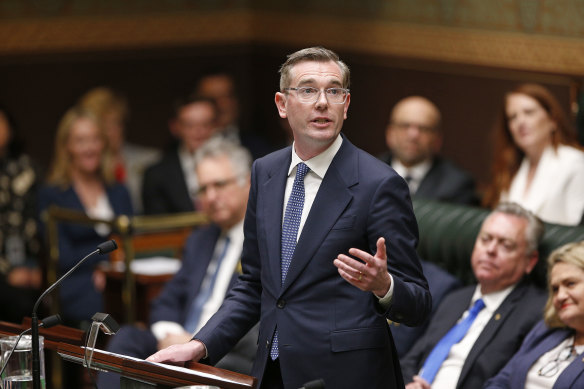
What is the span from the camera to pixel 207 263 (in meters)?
4.93

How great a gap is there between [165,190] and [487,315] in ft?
11.0

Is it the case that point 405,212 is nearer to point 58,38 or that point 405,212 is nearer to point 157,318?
point 157,318

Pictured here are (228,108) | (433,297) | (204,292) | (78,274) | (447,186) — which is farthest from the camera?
(228,108)

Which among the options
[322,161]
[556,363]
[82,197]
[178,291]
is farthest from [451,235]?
[82,197]

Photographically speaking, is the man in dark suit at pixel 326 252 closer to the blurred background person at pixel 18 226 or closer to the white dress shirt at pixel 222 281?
the white dress shirt at pixel 222 281

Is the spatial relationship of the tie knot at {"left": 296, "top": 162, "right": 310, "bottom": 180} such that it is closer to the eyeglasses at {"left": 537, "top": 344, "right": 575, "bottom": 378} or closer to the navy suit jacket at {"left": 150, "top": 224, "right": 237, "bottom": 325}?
the eyeglasses at {"left": 537, "top": 344, "right": 575, "bottom": 378}

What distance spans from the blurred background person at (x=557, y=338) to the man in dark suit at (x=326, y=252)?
1029 millimetres

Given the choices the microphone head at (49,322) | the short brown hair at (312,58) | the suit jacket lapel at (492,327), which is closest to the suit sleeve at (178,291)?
the suit jacket lapel at (492,327)

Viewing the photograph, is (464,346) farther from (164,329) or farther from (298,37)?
(298,37)

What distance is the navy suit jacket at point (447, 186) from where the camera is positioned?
5430 mm

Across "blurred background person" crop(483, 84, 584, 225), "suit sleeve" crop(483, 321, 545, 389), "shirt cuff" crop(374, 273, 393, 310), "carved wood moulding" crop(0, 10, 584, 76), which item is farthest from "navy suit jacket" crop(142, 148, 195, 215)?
"shirt cuff" crop(374, 273, 393, 310)

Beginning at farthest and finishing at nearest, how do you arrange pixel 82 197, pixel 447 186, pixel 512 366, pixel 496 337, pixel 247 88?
pixel 247 88, pixel 82 197, pixel 447 186, pixel 496 337, pixel 512 366

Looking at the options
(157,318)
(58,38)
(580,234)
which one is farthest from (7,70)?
(580,234)

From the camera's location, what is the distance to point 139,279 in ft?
18.0
